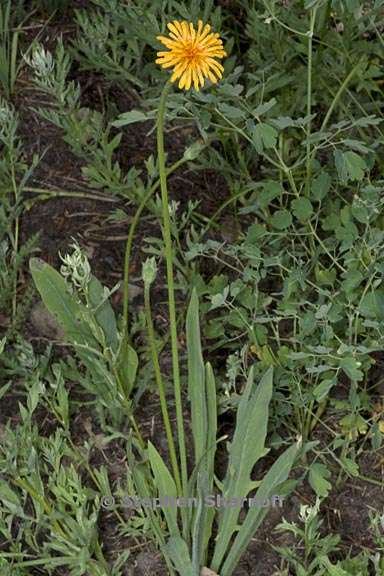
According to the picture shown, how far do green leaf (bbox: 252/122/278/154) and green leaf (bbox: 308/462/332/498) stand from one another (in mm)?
692

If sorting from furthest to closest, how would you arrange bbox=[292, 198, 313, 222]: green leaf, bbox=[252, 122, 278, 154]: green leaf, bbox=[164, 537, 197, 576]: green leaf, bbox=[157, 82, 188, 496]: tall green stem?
bbox=[292, 198, 313, 222]: green leaf, bbox=[252, 122, 278, 154]: green leaf, bbox=[164, 537, 197, 576]: green leaf, bbox=[157, 82, 188, 496]: tall green stem

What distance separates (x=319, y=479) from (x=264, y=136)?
74 centimetres

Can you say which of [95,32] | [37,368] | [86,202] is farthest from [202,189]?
[37,368]

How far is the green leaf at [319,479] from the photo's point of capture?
2256mm

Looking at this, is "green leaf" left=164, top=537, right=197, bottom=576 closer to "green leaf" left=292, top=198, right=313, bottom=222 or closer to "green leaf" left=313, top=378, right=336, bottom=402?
"green leaf" left=313, top=378, right=336, bottom=402

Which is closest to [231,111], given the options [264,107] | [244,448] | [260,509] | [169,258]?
[264,107]

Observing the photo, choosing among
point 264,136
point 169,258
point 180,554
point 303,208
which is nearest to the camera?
point 169,258

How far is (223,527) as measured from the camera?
2.24 meters

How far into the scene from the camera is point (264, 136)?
2.28 meters

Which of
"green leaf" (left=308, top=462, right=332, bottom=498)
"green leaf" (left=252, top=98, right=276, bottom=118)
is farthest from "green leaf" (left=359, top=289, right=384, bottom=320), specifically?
"green leaf" (left=252, top=98, right=276, bottom=118)

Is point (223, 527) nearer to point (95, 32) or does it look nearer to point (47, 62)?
point (47, 62)

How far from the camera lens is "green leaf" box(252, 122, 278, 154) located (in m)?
2.27

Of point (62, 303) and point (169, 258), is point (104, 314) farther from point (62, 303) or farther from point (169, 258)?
point (169, 258)

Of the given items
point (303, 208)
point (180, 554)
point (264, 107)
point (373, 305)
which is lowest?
point (180, 554)
